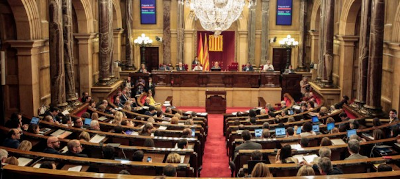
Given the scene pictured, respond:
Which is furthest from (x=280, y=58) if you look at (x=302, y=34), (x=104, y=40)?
(x=104, y=40)

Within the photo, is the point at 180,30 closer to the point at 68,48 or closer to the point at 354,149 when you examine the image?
the point at 68,48

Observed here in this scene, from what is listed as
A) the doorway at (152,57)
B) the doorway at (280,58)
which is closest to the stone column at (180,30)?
the doorway at (152,57)

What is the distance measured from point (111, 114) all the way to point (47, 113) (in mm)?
1804

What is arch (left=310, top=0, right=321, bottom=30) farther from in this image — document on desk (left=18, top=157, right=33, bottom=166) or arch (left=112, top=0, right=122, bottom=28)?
document on desk (left=18, top=157, right=33, bottom=166)

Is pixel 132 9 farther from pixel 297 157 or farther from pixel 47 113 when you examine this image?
pixel 297 157

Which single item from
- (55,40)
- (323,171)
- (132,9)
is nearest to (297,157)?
(323,171)

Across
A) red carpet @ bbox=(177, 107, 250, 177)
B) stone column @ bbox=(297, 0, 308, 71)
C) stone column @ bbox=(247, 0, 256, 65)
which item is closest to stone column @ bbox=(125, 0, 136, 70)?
stone column @ bbox=(247, 0, 256, 65)

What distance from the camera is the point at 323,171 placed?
6.71m

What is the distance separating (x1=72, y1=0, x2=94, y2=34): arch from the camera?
17172 mm

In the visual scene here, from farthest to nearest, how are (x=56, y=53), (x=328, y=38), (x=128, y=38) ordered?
(x=128, y=38) < (x=328, y=38) < (x=56, y=53)

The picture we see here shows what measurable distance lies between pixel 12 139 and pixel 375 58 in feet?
30.9

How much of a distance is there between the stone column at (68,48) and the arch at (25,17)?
0.81 meters

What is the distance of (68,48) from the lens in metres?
13.8

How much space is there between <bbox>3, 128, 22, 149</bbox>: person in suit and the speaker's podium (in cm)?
1026
